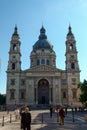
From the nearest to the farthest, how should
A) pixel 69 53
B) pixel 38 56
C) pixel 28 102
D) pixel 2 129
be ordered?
pixel 2 129 < pixel 28 102 < pixel 69 53 < pixel 38 56

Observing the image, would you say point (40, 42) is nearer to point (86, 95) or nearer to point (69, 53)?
point (69, 53)

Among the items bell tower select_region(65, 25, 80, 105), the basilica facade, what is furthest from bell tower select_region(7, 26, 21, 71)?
bell tower select_region(65, 25, 80, 105)

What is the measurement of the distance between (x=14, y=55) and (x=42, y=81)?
1200 cm

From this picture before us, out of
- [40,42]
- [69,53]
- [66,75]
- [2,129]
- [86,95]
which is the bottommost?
[2,129]

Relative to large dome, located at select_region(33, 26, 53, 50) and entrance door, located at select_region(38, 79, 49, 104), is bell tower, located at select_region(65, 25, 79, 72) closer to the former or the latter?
entrance door, located at select_region(38, 79, 49, 104)

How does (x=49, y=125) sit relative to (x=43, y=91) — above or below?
below

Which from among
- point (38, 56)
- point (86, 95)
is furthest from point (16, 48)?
point (86, 95)

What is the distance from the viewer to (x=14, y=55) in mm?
82375

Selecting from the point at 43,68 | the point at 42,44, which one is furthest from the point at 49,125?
the point at 42,44

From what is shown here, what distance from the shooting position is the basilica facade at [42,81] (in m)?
77.9

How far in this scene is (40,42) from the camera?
9488 cm

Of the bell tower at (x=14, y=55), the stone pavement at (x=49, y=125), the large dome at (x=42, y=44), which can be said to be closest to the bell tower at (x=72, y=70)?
the large dome at (x=42, y=44)

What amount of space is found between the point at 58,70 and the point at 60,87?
5.23m

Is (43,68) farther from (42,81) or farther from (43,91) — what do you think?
(43,91)
